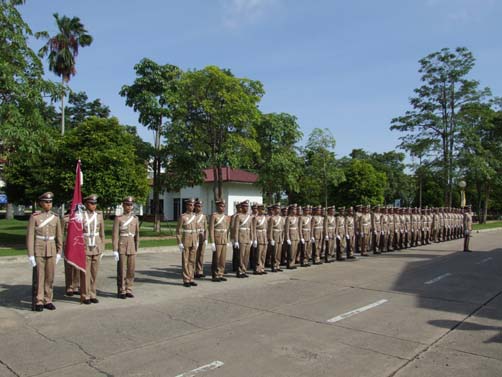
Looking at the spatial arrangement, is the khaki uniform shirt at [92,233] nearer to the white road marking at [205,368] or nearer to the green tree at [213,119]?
the white road marking at [205,368]

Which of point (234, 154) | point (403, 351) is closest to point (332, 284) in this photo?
point (403, 351)

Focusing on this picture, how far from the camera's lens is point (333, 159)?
36125 millimetres

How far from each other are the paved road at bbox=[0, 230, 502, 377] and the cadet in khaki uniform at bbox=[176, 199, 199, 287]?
358 millimetres

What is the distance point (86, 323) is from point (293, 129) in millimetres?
21967

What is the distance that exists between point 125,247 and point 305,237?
592 centimetres

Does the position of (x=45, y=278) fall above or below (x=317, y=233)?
below

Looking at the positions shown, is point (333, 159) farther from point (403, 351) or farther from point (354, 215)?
point (403, 351)

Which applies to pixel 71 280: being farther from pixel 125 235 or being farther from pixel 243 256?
pixel 243 256

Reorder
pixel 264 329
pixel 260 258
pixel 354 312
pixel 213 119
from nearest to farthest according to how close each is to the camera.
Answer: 1. pixel 264 329
2. pixel 354 312
3. pixel 260 258
4. pixel 213 119

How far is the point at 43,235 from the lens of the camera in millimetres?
7328

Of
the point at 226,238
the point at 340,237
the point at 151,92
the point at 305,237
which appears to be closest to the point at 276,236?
the point at 305,237

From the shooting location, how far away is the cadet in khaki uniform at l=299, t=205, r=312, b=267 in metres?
12.6

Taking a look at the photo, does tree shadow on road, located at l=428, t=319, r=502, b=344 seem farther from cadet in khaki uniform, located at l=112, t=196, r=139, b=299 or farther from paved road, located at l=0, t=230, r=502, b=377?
cadet in khaki uniform, located at l=112, t=196, r=139, b=299

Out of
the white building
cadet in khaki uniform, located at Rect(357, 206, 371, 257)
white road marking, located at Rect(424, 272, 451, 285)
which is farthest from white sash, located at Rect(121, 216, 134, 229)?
the white building
